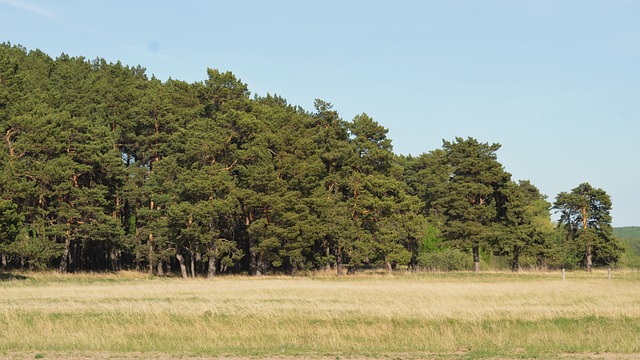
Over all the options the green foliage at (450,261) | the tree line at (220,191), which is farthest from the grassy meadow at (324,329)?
the green foliage at (450,261)

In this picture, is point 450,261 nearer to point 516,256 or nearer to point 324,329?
point 516,256

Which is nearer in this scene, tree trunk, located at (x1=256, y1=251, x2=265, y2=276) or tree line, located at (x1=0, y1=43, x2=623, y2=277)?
tree line, located at (x1=0, y1=43, x2=623, y2=277)

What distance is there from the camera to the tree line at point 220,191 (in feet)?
219

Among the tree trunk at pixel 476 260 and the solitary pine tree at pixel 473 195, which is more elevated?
the solitary pine tree at pixel 473 195

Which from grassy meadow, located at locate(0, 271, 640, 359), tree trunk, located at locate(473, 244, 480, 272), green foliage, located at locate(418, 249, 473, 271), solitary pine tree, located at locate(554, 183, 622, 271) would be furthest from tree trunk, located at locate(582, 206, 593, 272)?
grassy meadow, located at locate(0, 271, 640, 359)

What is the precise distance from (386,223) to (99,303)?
1853 inches

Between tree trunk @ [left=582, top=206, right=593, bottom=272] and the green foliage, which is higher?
tree trunk @ [left=582, top=206, right=593, bottom=272]

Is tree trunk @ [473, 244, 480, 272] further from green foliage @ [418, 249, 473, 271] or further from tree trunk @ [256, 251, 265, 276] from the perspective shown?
tree trunk @ [256, 251, 265, 276]

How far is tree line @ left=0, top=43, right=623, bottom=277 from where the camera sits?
6681cm

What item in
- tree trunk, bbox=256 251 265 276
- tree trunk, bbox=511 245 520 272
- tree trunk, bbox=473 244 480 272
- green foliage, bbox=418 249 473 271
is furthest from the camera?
green foliage, bbox=418 249 473 271

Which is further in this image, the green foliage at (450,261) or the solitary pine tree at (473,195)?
the green foliage at (450,261)

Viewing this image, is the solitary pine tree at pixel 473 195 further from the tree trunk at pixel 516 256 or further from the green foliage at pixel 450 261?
the tree trunk at pixel 516 256

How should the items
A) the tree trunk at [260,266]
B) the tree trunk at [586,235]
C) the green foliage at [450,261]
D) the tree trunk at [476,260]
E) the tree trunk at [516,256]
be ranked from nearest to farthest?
the tree trunk at [260,266]
the tree trunk at [476,260]
the tree trunk at [516,256]
the tree trunk at [586,235]
the green foliage at [450,261]

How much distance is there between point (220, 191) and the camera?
68812 millimetres
